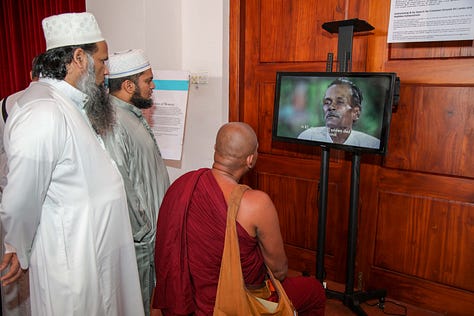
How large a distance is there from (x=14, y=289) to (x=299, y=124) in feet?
5.92

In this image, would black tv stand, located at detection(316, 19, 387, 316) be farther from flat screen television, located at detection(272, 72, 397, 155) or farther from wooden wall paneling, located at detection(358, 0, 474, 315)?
wooden wall paneling, located at detection(358, 0, 474, 315)

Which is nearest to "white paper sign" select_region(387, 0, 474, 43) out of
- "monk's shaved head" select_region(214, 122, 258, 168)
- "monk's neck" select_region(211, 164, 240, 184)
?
"monk's shaved head" select_region(214, 122, 258, 168)

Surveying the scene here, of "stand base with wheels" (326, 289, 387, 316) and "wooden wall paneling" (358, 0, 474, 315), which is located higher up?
"wooden wall paneling" (358, 0, 474, 315)

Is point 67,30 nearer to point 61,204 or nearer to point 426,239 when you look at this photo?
point 61,204

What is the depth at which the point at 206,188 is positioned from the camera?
5.13ft

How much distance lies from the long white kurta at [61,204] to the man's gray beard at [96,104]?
5cm

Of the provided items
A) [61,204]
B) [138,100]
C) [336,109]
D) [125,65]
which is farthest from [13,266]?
[336,109]

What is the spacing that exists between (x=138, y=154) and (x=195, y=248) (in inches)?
27.4

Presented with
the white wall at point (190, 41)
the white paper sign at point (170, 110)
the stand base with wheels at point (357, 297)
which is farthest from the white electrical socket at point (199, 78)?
the stand base with wheels at point (357, 297)

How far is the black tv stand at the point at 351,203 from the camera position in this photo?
2.13 m

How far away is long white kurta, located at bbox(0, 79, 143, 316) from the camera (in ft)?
4.47

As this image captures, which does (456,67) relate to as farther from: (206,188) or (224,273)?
(224,273)

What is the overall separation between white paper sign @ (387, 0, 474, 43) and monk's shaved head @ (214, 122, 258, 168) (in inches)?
47.2

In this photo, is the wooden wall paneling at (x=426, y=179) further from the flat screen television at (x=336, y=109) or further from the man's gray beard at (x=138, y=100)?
the man's gray beard at (x=138, y=100)
